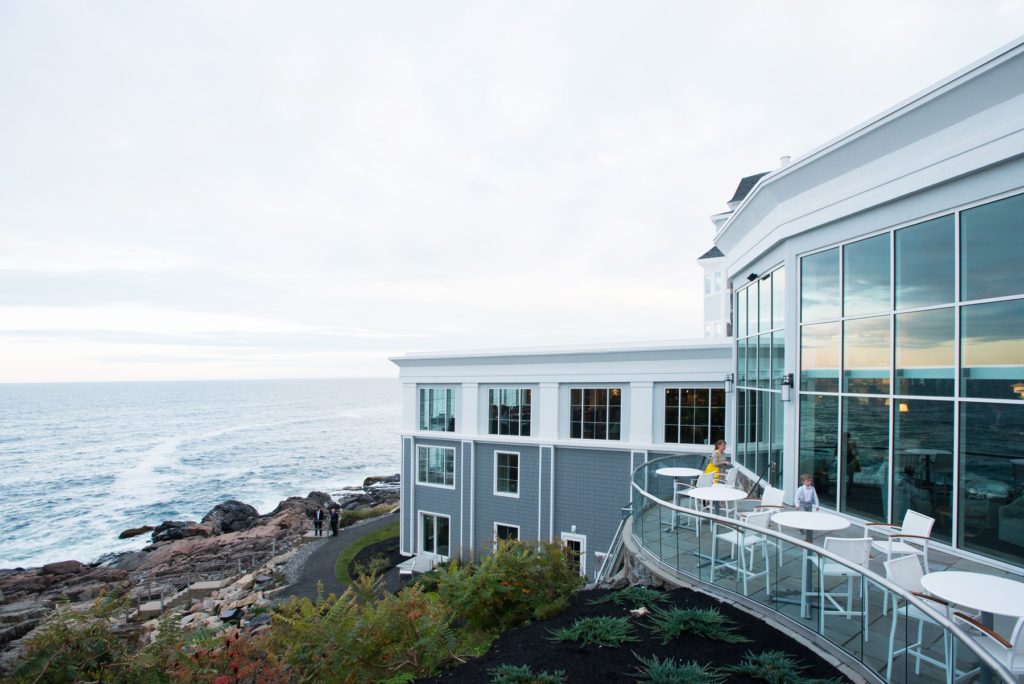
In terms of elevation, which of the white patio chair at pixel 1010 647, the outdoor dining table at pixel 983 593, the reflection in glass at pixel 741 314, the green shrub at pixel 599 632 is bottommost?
the green shrub at pixel 599 632

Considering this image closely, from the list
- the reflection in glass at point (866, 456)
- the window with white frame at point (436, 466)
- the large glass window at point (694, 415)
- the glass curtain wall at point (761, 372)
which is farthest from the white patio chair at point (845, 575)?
the window with white frame at point (436, 466)

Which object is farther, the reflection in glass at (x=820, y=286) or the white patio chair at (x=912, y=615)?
the reflection in glass at (x=820, y=286)

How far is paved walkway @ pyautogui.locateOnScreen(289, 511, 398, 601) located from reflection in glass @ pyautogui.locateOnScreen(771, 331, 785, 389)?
14188 mm

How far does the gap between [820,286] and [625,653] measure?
761cm

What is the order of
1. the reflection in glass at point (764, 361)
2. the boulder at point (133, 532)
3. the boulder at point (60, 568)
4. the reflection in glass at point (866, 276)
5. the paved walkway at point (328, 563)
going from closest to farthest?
the reflection in glass at point (866, 276) < the reflection in glass at point (764, 361) < the paved walkway at point (328, 563) < the boulder at point (60, 568) < the boulder at point (133, 532)

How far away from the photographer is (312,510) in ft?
133

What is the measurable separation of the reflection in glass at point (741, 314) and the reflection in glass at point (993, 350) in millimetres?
7207

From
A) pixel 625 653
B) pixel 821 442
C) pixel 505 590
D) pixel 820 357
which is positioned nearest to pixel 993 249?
pixel 820 357

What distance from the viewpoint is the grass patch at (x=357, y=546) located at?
2256 centimetres

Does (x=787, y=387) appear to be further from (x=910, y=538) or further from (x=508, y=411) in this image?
(x=508, y=411)

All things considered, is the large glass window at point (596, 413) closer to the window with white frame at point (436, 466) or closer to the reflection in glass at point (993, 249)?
the window with white frame at point (436, 466)

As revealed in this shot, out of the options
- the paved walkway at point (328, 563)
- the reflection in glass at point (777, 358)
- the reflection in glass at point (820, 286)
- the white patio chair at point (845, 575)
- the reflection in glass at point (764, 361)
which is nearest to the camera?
the white patio chair at point (845, 575)

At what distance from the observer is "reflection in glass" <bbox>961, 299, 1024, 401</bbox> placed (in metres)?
6.40

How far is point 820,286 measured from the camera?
979 centimetres
